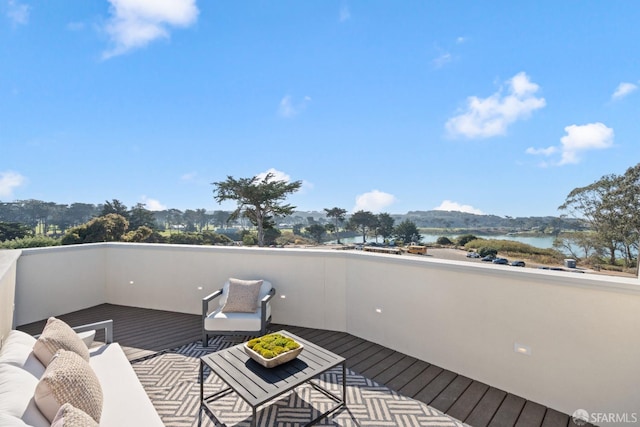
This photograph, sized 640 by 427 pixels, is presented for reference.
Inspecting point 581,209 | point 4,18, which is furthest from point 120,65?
point 581,209

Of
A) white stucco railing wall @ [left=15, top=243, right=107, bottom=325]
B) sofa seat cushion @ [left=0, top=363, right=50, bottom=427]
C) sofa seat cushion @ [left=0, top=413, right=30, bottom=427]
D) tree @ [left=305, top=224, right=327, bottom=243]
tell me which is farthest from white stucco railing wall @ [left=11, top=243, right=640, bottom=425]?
tree @ [left=305, top=224, right=327, bottom=243]

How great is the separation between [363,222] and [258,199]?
9796 millimetres

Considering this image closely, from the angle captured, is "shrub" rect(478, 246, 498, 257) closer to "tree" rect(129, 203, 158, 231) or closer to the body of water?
the body of water

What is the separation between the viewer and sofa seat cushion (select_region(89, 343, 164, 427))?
5.18ft

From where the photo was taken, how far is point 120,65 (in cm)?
1088

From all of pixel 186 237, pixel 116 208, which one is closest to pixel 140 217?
pixel 116 208

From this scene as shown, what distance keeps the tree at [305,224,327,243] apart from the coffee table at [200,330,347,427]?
15.7m

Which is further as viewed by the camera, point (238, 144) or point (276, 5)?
point (238, 144)

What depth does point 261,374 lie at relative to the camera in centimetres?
209

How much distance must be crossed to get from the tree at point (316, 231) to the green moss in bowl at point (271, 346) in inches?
620

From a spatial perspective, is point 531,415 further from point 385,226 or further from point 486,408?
point 385,226

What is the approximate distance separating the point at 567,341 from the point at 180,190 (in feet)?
99.5

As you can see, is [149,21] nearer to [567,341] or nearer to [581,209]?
[567,341]

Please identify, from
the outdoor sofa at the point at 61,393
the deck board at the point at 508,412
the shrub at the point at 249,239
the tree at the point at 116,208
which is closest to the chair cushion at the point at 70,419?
the outdoor sofa at the point at 61,393
